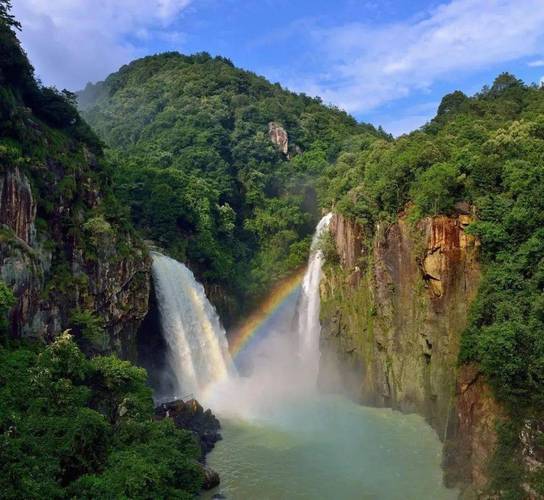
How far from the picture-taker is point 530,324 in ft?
55.3

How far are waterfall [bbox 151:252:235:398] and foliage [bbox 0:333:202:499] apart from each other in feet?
42.0

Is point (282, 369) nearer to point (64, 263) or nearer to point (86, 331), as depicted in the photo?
point (86, 331)

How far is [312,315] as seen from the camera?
35.5 meters

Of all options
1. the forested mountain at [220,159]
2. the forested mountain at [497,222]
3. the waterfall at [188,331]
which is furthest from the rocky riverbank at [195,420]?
the forested mountain at [220,159]

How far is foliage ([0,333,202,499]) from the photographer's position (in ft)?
39.0

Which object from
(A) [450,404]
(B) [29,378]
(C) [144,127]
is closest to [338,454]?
(A) [450,404]

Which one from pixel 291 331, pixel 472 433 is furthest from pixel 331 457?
pixel 291 331

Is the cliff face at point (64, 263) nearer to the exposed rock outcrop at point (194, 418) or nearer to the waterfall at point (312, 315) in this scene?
the exposed rock outcrop at point (194, 418)

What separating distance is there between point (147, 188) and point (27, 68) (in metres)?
17.8

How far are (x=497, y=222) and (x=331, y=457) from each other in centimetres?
1172

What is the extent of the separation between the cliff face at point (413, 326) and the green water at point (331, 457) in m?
1.03

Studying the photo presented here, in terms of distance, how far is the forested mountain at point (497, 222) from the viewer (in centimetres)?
1627

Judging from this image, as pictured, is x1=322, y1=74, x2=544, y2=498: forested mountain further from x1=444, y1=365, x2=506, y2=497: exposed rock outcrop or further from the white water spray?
the white water spray

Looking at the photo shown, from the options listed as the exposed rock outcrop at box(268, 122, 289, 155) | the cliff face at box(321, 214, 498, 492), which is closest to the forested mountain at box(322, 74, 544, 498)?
the cliff face at box(321, 214, 498, 492)
